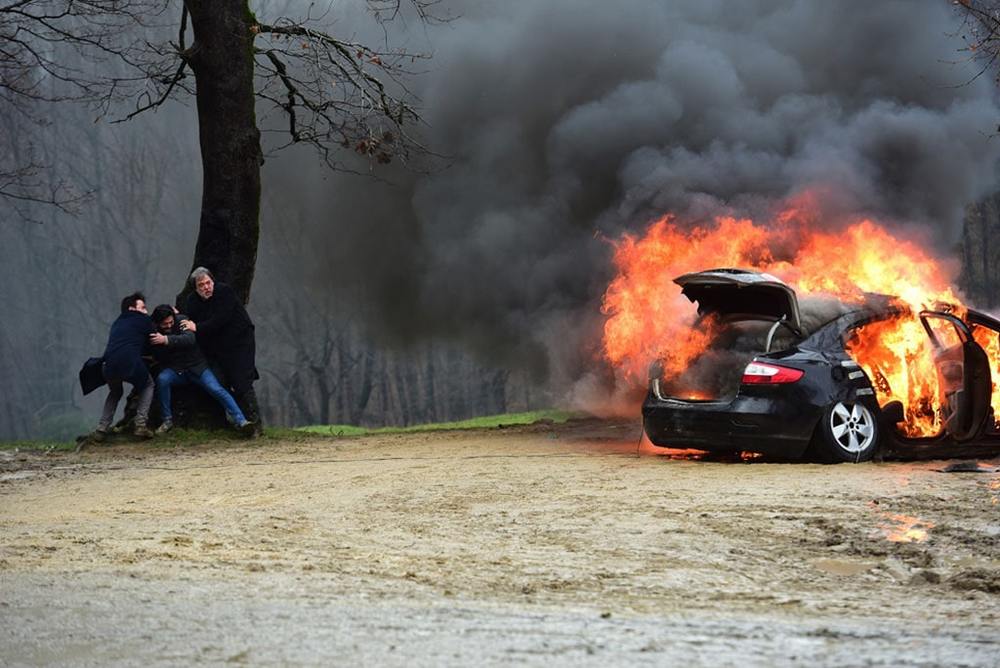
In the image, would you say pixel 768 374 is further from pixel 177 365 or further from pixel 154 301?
pixel 154 301

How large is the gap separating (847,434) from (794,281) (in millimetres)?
2184

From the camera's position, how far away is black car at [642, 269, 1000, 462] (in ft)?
36.0

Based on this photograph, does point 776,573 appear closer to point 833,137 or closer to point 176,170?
point 833,137

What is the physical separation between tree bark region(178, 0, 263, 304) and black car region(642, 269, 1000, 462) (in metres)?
7.52

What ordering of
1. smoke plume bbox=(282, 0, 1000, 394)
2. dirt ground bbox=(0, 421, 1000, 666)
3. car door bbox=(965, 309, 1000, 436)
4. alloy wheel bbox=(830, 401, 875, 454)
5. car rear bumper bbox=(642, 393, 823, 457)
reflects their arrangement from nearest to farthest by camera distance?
dirt ground bbox=(0, 421, 1000, 666) → car rear bumper bbox=(642, 393, 823, 457) → alloy wheel bbox=(830, 401, 875, 454) → car door bbox=(965, 309, 1000, 436) → smoke plume bbox=(282, 0, 1000, 394)

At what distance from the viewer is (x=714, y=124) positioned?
1688cm

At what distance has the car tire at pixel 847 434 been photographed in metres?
11.0

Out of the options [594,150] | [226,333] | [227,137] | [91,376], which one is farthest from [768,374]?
[227,137]

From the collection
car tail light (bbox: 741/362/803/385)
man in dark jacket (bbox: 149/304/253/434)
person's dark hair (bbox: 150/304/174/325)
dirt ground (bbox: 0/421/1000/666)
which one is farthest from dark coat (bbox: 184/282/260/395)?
car tail light (bbox: 741/362/803/385)

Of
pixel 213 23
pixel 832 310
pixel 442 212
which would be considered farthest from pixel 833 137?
pixel 213 23

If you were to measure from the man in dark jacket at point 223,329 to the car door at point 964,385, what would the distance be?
8511 millimetres

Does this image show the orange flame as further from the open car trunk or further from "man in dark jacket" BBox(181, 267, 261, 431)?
"man in dark jacket" BBox(181, 267, 261, 431)

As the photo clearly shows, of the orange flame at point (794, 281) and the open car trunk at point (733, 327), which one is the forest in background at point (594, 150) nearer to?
the orange flame at point (794, 281)

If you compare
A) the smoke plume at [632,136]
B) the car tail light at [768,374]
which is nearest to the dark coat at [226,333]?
the smoke plume at [632,136]
